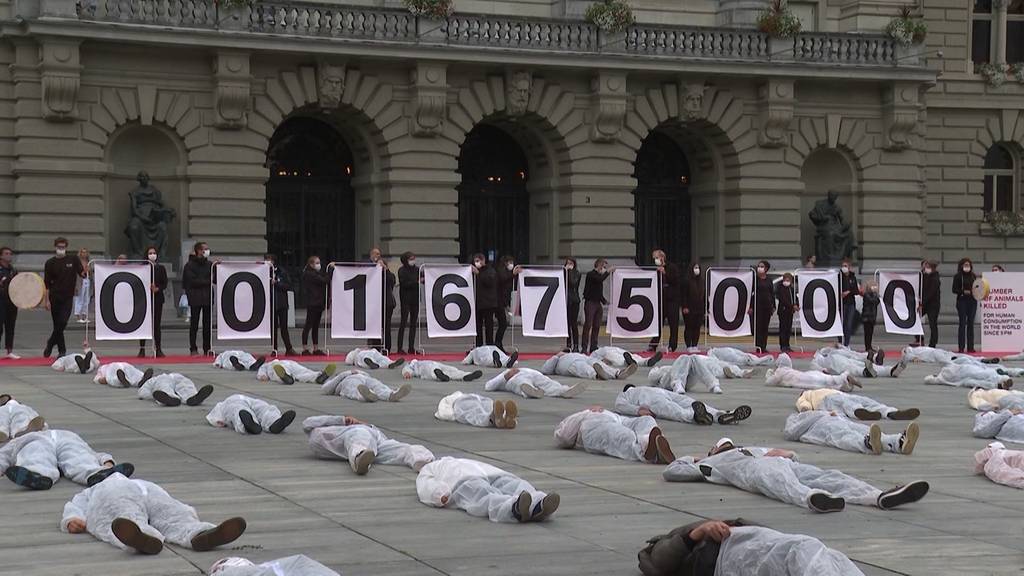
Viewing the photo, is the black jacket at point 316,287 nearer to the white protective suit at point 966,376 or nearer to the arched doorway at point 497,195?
the white protective suit at point 966,376

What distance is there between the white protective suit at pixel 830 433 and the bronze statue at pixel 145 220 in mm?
22298

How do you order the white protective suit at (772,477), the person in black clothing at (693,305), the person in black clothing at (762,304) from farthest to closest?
the person in black clothing at (762,304) < the person in black clothing at (693,305) < the white protective suit at (772,477)

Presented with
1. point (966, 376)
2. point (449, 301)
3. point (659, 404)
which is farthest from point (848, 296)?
point (659, 404)

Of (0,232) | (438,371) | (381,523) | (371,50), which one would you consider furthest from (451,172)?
(381,523)

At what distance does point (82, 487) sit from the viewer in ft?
38.5

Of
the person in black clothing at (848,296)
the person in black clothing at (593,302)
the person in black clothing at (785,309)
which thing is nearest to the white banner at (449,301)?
the person in black clothing at (593,302)

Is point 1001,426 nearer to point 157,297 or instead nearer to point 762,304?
point 762,304

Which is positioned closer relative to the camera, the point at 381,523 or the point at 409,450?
the point at 381,523

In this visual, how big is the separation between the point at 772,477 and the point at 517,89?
27736 millimetres

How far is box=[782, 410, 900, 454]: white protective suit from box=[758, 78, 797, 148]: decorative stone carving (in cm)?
2561

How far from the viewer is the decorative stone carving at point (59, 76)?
111ft

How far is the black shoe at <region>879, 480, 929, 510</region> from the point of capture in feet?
36.2

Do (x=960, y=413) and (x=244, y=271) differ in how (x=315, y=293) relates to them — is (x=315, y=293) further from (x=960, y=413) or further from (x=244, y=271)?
(x=960, y=413)

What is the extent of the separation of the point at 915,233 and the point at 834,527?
33.6 meters
